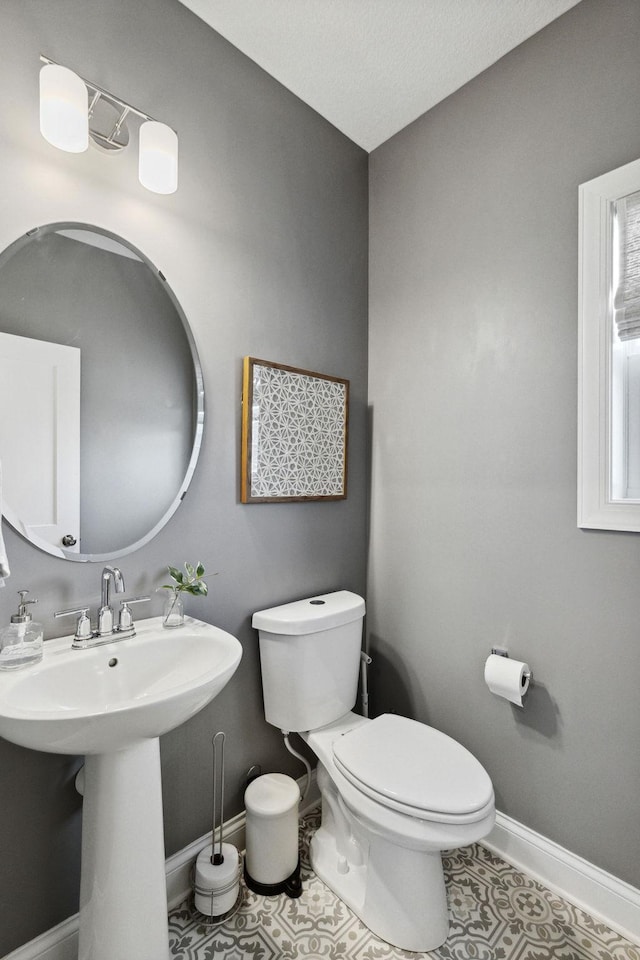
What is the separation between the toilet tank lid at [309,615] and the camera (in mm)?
1549

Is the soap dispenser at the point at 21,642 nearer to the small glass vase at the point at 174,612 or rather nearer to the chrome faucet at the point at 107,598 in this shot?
A: the chrome faucet at the point at 107,598

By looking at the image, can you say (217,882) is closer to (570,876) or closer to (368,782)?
(368,782)

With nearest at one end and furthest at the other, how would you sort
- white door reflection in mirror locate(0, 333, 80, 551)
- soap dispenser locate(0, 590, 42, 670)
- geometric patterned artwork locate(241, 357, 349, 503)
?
1. soap dispenser locate(0, 590, 42, 670)
2. white door reflection in mirror locate(0, 333, 80, 551)
3. geometric patterned artwork locate(241, 357, 349, 503)

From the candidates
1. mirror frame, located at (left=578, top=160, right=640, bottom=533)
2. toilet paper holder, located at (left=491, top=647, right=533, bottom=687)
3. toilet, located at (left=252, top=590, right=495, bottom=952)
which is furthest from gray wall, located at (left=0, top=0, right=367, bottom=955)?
mirror frame, located at (left=578, top=160, right=640, bottom=533)

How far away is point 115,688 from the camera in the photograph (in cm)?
115

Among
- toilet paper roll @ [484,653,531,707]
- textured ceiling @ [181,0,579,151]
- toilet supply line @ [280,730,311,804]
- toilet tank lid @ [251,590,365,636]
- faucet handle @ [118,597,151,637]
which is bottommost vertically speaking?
toilet supply line @ [280,730,311,804]

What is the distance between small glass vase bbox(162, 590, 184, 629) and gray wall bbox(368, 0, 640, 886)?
0.93 meters

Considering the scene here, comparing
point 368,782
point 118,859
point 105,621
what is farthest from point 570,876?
point 105,621

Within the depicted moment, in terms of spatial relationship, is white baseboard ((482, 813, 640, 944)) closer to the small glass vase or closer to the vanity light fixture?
the small glass vase

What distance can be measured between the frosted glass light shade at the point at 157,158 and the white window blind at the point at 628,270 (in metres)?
1.25

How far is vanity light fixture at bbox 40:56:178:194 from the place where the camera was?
1094 millimetres

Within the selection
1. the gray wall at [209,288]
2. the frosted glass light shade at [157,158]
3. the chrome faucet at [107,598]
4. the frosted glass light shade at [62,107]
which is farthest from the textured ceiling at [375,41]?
the chrome faucet at [107,598]

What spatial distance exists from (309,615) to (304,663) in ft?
0.49

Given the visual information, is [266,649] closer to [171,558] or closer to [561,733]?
[171,558]
